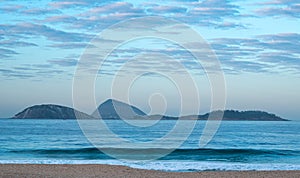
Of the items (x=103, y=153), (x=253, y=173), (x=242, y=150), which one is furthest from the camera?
(x=242, y=150)

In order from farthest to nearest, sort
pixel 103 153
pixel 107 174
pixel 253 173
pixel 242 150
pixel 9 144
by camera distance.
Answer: pixel 9 144, pixel 242 150, pixel 103 153, pixel 253 173, pixel 107 174

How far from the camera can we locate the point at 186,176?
1880 centimetres

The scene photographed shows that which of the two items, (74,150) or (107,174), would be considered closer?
(107,174)

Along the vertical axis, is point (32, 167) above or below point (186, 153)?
above

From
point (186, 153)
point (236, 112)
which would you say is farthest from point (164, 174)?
point (236, 112)

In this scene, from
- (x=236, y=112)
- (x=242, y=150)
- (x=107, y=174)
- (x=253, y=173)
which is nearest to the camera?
(x=107, y=174)

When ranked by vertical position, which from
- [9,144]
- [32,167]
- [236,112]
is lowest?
[236,112]

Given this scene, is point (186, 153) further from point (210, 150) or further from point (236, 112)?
point (236, 112)

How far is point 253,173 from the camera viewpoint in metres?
20.1

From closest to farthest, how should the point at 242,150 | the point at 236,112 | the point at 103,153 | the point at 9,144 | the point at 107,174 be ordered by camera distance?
1. the point at 107,174
2. the point at 103,153
3. the point at 242,150
4. the point at 9,144
5. the point at 236,112

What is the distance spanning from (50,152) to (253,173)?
62.0 feet

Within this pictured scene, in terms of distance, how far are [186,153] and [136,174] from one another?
16.6 metres

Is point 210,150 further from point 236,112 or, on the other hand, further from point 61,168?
point 236,112

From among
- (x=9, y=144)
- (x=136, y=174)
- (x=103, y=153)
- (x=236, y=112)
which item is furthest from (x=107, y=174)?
(x=236, y=112)
